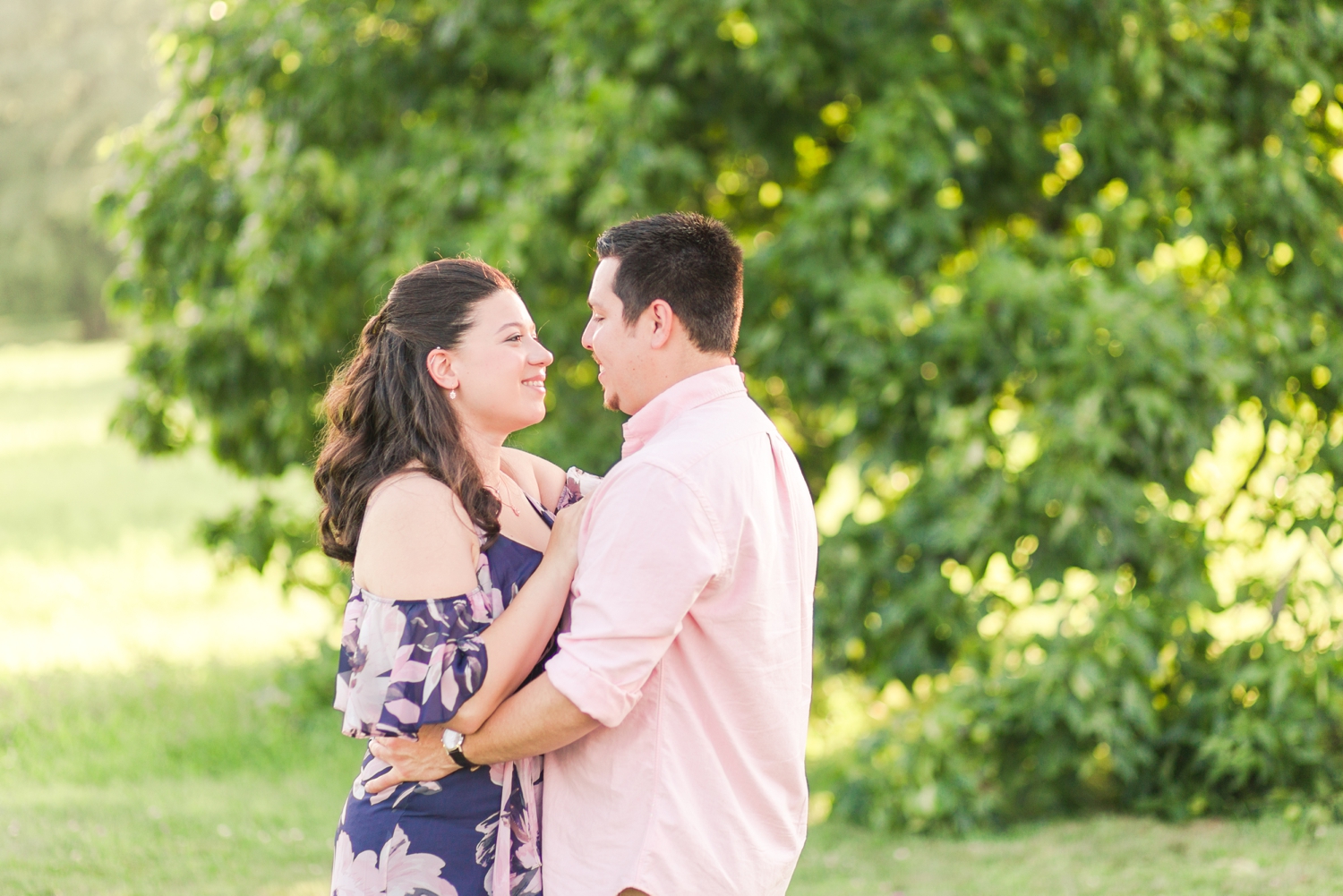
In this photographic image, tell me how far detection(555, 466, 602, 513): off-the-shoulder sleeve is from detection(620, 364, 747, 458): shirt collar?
531mm

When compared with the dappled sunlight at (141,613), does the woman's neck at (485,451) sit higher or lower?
higher

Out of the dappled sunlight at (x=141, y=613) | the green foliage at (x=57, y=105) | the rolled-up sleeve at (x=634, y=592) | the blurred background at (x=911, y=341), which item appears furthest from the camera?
the green foliage at (x=57, y=105)

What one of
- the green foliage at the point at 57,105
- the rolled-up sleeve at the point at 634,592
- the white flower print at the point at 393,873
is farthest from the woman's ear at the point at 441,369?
the green foliage at the point at 57,105

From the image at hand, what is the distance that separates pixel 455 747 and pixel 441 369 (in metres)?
0.75

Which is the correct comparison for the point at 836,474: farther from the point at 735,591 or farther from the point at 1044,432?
the point at 735,591

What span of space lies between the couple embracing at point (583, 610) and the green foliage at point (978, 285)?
2764mm

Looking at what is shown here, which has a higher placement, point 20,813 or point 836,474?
point 836,474

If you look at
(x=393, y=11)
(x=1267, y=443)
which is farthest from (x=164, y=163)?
(x=1267, y=443)

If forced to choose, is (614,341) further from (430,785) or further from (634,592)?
(430,785)

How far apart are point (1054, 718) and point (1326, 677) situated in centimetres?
108

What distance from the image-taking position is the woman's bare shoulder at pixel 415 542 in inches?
93.6

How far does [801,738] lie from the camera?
2.53 meters

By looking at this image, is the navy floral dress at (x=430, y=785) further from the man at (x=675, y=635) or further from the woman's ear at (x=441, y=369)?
the woman's ear at (x=441, y=369)

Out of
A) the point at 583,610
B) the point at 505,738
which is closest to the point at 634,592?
the point at 583,610
